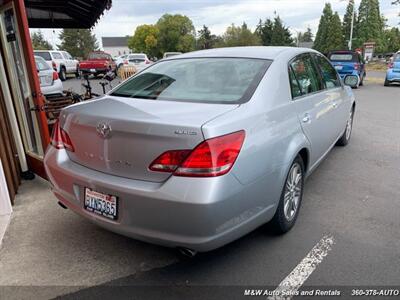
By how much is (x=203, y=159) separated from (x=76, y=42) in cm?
7727

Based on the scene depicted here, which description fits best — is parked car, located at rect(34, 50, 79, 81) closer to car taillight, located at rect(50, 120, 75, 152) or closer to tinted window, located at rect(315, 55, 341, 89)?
tinted window, located at rect(315, 55, 341, 89)

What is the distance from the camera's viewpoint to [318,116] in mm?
3758

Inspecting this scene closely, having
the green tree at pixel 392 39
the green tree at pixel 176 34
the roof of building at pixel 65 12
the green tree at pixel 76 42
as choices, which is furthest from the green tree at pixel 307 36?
the roof of building at pixel 65 12

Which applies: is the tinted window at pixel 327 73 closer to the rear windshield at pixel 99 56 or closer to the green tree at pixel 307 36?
the rear windshield at pixel 99 56

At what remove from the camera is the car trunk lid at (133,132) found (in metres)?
2.25

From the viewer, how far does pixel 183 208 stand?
7.13 feet

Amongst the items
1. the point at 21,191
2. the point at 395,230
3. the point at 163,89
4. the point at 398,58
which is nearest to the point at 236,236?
the point at 163,89

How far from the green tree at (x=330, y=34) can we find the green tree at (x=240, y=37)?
12273 mm

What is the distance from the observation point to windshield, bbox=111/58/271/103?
9.23 feet

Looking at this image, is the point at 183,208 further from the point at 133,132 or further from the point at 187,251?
the point at 133,132

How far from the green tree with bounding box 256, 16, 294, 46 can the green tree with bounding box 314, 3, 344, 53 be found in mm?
6337

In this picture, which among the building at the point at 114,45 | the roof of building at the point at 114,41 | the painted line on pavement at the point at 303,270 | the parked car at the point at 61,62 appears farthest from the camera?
the roof of building at the point at 114,41

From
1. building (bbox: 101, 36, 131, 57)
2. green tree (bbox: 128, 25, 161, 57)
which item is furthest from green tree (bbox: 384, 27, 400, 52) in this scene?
building (bbox: 101, 36, 131, 57)

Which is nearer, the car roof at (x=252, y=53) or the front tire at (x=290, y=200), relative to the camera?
the front tire at (x=290, y=200)
